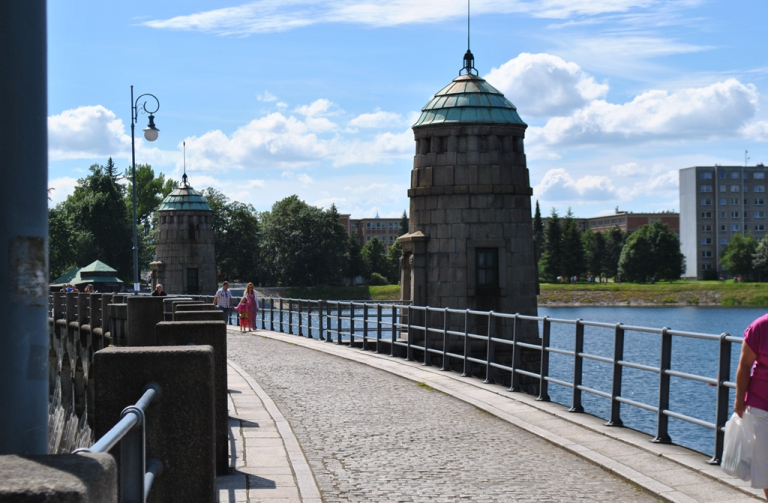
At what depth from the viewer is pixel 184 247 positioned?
2078 inches

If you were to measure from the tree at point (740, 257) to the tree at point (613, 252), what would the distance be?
1517 cm

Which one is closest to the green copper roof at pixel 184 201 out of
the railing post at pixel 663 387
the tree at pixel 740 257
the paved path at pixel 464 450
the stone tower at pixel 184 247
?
the stone tower at pixel 184 247

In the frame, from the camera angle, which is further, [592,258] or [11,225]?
[592,258]

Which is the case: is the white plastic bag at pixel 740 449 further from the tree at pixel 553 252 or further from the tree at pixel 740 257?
the tree at pixel 740 257

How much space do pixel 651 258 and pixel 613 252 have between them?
857 inches

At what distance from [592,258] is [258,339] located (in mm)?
119872

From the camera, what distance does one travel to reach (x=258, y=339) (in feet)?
91.6

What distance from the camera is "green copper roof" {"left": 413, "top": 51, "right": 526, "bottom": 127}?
2497cm

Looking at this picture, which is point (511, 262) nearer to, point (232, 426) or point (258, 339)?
point (258, 339)

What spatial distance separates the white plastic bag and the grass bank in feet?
300

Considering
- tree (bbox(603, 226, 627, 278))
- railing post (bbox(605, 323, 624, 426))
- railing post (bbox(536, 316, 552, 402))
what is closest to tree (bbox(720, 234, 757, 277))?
tree (bbox(603, 226, 627, 278))

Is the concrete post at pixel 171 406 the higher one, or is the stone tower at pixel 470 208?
the stone tower at pixel 470 208

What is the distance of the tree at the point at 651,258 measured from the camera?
4793 inches

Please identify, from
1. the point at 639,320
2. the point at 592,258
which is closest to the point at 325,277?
the point at 639,320
